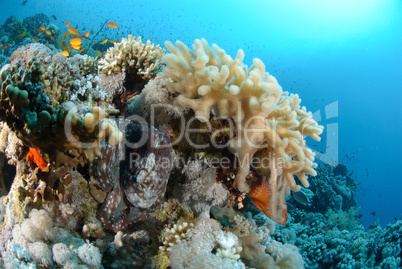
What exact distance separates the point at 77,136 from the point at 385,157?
3337 inches

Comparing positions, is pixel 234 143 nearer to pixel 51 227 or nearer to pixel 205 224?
pixel 205 224

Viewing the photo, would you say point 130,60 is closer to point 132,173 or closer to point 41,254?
point 132,173

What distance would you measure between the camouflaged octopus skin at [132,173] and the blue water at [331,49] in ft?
159

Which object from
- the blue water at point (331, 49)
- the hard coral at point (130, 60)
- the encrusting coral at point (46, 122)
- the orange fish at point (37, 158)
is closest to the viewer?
the encrusting coral at point (46, 122)

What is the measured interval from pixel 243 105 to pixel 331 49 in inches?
3902

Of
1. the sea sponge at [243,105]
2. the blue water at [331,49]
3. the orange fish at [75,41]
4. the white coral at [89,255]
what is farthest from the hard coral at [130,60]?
the blue water at [331,49]

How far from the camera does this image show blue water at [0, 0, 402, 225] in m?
61.8

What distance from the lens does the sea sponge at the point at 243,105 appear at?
2359 mm

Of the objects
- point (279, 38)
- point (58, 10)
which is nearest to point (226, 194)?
point (58, 10)

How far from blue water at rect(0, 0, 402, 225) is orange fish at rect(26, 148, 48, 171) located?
158 ft

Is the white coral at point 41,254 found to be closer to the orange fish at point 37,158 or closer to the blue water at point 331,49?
the orange fish at point 37,158

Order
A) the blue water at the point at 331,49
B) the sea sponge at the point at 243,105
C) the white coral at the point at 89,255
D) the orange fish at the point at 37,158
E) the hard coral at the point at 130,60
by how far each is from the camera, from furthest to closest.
Answer: the blue water at the point at 331,49
the hard coral at the point at 130,60
the sea sponge at the point at 243,105
the orange fish at the point at 37,158
the white coral at the point at 89,255

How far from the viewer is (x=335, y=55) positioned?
78.4 meters

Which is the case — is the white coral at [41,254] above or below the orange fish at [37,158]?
below
